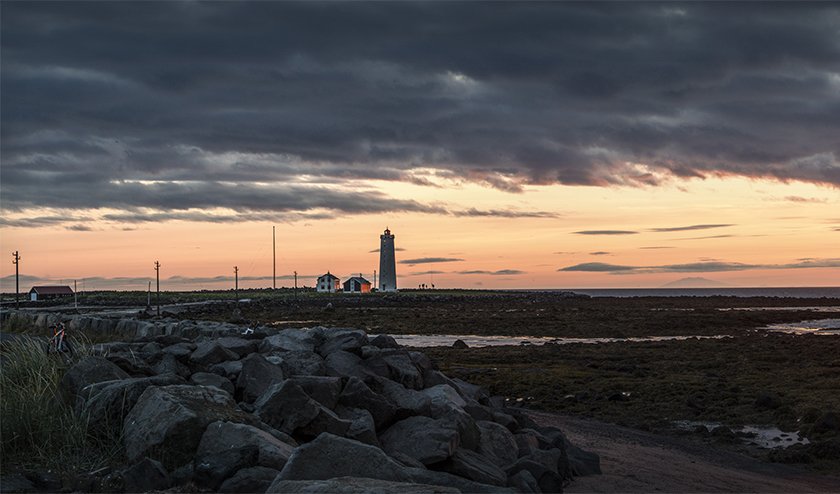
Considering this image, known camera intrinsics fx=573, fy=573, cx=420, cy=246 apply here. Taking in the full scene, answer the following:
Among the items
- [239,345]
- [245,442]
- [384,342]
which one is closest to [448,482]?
[245,442]

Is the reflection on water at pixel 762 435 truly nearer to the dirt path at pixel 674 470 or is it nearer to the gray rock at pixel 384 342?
the dirt path at pixel 674 470

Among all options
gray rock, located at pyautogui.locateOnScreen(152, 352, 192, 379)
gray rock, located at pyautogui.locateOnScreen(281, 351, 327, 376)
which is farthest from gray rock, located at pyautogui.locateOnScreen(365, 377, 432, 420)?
gray rock, located at pyautogui.locateOnScreen(152, 352, 192, 379)

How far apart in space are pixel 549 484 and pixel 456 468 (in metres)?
1.53

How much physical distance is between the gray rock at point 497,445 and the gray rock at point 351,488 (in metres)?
4.10

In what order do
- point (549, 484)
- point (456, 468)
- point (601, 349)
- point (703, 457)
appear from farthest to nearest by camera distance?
point (601, 349)
point (703, 457)
point (549, 484)
point (456, 468)

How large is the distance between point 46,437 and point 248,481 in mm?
2652

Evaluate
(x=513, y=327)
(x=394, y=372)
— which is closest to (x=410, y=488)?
(x=394, y=372)

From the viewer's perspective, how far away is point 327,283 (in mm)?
105438

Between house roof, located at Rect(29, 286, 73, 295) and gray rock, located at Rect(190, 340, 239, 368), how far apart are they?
313 feet

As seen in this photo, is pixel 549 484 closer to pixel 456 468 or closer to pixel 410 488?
pixel 456 468

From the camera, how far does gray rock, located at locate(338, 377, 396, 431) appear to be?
8.42m

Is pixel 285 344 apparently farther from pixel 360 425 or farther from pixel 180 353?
pixel 360 425

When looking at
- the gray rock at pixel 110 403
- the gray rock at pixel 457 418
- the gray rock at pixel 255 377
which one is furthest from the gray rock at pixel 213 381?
the gray rock at pixel 457 418

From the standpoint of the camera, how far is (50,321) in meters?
25.6
